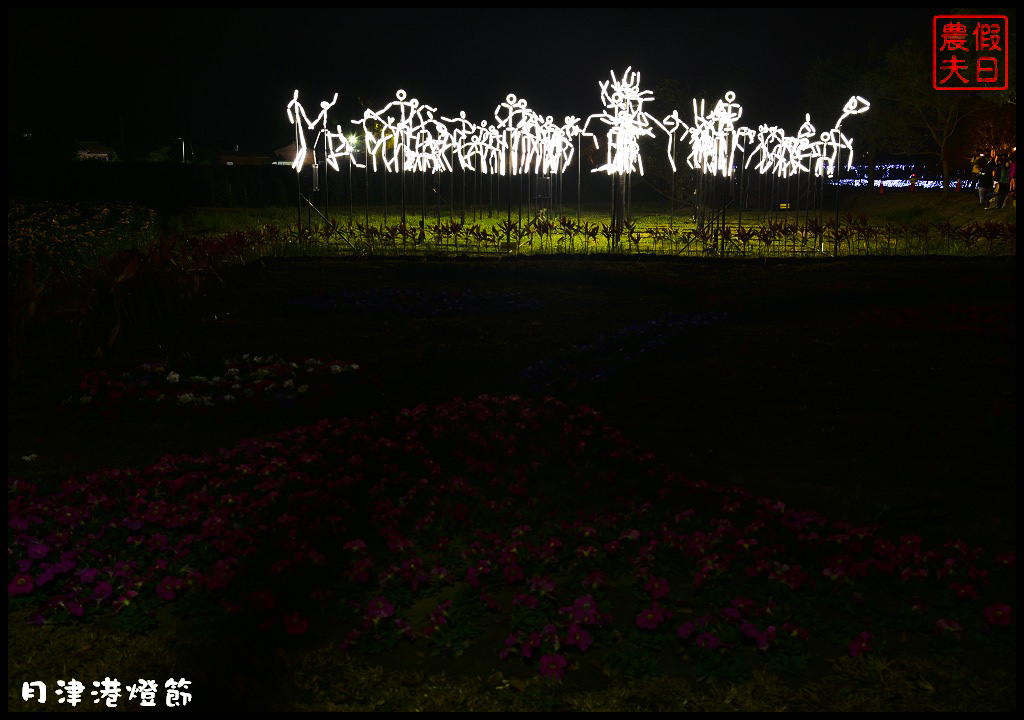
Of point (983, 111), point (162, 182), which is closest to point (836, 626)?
point (162, 182)

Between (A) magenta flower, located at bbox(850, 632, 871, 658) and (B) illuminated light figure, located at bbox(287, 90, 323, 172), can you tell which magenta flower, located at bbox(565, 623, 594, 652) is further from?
(B) illuminated light figure, located at bbox(287, 90, 323, 172)

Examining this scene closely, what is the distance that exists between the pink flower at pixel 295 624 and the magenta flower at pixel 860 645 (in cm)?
221

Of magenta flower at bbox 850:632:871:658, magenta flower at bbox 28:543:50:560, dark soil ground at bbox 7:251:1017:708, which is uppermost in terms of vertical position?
dark soil ground at bbox 7:251:1017:708

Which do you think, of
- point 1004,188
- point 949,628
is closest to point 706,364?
point 949,628

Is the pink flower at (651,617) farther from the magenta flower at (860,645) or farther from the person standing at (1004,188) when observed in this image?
the person standing at (1004,188)

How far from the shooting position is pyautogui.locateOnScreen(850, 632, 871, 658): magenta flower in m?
3.54

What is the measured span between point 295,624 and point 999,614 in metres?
2.93

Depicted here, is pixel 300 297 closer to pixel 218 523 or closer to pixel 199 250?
pixel 199 250

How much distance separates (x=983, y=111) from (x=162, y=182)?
31535mm

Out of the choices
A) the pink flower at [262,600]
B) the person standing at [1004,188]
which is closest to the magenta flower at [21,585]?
the pink flower at [262,600]

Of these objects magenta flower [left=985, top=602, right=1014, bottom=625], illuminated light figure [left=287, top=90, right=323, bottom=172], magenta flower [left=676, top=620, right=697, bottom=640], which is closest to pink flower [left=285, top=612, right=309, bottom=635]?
magenta flower [left=676, top=620, right=697, bottom=640]

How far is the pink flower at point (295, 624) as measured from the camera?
12.1 feet

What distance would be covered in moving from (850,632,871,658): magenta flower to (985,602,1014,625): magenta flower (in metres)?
0.56

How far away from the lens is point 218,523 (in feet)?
15.2
